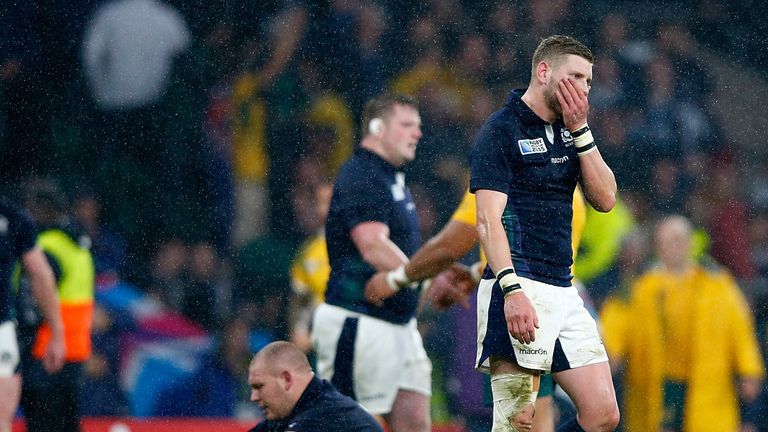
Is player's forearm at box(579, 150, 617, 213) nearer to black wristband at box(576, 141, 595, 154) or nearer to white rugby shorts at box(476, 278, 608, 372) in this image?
black wristband at box(576, 141, 595, 154)

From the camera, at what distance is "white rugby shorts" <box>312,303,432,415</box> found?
6.42 metres

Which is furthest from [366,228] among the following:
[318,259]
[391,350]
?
[318,259]

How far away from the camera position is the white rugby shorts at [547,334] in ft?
15.0

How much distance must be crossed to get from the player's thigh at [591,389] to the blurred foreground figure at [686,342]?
3.87 meters

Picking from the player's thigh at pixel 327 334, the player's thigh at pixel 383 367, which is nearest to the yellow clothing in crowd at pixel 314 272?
Result: the player's thigh at pixel 327 334

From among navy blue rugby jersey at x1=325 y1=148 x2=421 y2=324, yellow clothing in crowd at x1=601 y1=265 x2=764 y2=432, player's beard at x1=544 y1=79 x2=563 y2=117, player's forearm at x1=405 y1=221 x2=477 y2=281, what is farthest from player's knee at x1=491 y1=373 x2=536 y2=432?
yellow clothing in crowd at x1=601 y1=265 x2=764 y2=432

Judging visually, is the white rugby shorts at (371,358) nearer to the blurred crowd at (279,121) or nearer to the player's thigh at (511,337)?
the player's thigh at (511,337)

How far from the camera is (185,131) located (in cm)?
1104

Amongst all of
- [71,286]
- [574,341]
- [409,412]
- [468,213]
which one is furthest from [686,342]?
[574,341]

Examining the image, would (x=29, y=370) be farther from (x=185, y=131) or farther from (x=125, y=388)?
(x=185, y=131)

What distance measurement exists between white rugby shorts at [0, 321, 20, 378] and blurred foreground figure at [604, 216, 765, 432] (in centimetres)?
395

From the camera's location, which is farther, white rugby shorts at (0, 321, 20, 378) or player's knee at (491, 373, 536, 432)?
white rugby shorts at (0, 321, 20, 378)

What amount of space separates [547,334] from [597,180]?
59cm

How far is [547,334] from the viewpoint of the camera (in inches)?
181
